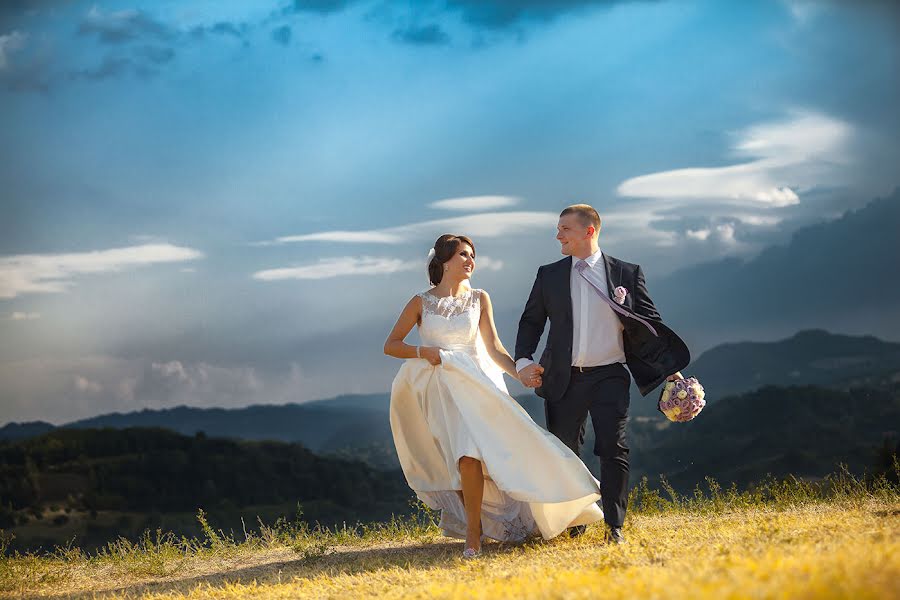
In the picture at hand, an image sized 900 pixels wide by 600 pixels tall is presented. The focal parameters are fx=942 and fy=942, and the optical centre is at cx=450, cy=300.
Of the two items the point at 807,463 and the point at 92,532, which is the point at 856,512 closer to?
the point at 807,463

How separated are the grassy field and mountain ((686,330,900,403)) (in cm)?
5491

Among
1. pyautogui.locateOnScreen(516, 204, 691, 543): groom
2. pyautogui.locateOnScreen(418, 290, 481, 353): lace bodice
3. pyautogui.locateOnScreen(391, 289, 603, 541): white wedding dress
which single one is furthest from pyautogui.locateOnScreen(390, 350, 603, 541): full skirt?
pyautogui.locateOnScreen(516, 204, 691, 543): groom

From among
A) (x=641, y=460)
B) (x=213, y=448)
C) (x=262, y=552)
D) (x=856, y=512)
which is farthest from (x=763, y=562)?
(x=213, y=448)

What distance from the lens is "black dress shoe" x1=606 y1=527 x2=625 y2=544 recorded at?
7.54 meters

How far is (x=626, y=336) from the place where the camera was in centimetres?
784

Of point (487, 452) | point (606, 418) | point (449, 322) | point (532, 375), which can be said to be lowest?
point (487, 452)

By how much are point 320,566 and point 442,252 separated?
289 centimetres

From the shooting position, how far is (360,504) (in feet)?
155

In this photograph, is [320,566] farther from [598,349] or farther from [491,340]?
[598,349]

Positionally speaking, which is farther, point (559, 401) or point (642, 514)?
point (642, 514)

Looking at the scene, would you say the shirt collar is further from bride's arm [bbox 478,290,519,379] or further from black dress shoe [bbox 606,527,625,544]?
black dress shoe [bbox 606,527,625,544]

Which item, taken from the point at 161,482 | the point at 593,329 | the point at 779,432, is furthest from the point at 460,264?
the point at 161,482

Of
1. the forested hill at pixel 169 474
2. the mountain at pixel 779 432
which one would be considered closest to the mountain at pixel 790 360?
the mountain at pixel 779 432

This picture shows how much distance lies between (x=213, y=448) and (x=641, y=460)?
27.2 m
